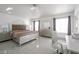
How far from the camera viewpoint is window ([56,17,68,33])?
118 centimetres

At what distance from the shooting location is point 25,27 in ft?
4.40

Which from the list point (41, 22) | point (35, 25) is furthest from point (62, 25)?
point (35, 25)

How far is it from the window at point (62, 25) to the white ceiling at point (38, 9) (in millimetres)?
168

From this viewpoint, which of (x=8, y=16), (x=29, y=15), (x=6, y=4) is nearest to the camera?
(x=6, y=4)

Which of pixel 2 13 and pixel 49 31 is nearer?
pixel 2 13

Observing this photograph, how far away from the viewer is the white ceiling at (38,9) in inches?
43.3

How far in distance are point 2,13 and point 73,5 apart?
1.41 metres

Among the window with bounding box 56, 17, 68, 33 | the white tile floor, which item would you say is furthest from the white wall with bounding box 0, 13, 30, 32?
the window with bounding box 56, 17, 68, 33

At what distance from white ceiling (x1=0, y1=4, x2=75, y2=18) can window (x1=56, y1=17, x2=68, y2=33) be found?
0.17 meters

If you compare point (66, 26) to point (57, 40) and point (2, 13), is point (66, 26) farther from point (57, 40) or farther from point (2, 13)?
point (2, 13)

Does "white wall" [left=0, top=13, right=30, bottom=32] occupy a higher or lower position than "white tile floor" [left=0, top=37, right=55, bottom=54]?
higher

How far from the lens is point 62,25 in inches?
48.0

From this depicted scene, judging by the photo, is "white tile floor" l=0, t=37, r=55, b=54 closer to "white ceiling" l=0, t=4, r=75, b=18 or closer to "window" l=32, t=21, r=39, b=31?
"window" l=32, t=21, r=39, b=31
